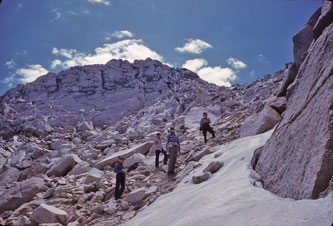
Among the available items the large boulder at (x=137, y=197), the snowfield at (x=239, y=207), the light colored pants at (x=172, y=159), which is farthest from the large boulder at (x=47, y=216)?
the light colored pants at (x=172, y=159)

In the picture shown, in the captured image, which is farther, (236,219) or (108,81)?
(108,81)

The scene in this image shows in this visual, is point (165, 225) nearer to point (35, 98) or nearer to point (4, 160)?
point (4, 160)

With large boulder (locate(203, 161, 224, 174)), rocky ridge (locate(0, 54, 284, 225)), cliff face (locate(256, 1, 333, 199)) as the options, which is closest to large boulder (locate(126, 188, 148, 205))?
rocky ridge (locate(0, 54, 284, 225))

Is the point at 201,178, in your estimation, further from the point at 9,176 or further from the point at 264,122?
the point at 9,176

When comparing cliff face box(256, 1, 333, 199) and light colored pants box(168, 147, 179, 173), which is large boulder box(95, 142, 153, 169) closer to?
light colored pants box(168, 147, 179, 173)

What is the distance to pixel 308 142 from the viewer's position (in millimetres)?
3193

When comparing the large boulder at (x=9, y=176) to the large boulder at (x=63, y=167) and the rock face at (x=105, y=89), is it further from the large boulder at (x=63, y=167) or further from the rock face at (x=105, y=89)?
the rock face at (x=105, y=89)

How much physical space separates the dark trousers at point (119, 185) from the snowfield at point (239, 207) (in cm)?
272

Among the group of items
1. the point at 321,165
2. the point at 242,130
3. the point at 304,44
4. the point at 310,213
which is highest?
the point at 304,44

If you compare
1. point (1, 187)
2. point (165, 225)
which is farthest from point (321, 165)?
point (1, 187)

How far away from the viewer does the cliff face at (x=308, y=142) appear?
272 cm

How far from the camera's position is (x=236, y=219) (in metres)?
2.74

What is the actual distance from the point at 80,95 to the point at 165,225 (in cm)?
4312

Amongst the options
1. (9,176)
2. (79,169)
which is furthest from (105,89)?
(79,169)
